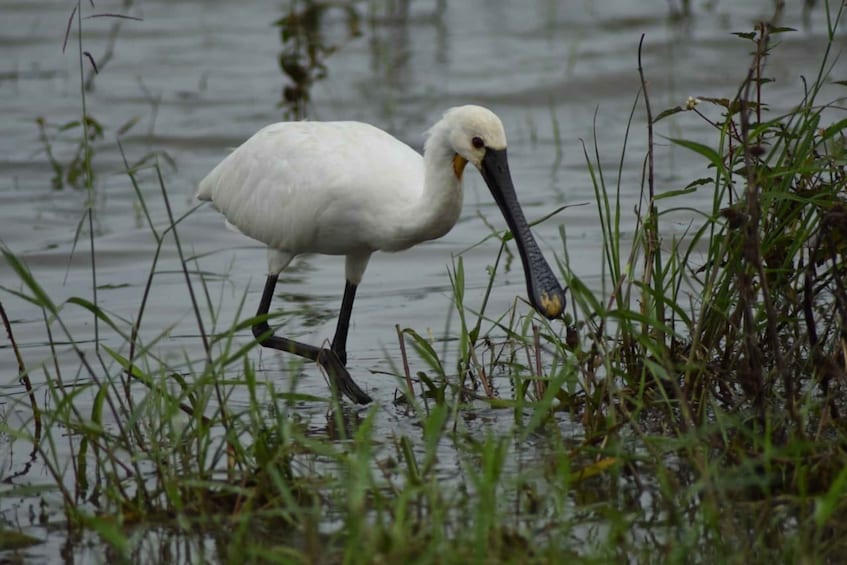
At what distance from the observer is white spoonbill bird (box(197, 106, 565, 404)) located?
5809 millimetres

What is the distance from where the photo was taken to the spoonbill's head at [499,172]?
18.8ft

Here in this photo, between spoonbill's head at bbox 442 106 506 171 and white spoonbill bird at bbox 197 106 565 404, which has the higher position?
spoonbill's head at bbox 442 106 506 171

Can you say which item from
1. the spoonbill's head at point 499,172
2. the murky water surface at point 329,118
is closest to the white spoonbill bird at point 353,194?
the spoonbill's head at point 499,172

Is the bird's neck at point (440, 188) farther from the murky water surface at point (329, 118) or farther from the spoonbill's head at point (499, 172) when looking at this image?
the murky water surface at point (329, 118)

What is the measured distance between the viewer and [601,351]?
4.72 m

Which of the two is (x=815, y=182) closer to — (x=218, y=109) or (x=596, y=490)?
Answer: (x=596, y=490)

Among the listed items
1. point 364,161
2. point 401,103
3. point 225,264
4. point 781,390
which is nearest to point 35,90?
point 401,103

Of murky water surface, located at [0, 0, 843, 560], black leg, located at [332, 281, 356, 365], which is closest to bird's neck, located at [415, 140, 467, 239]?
murky water surface, located at [0, 0, 843, 560]

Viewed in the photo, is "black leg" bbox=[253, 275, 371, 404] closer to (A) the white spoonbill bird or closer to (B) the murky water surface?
(A) the white spoonbill bird

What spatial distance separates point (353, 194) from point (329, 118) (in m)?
6.37

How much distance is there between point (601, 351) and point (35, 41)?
12091 mm

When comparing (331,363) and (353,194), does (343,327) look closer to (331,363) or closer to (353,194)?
(331,363)

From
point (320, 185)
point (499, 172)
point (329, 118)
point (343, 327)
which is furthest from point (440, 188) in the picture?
point (329, 118)

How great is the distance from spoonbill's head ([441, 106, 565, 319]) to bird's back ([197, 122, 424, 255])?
42 centimetres
